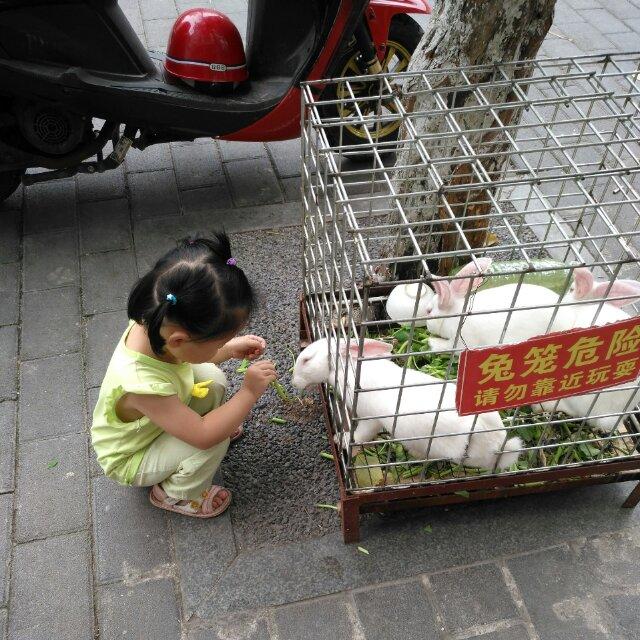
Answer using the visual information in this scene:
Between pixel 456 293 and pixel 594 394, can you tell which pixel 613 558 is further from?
pixel 456 293

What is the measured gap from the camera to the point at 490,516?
195 centimetres

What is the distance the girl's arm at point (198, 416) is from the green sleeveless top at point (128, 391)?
0.13ft

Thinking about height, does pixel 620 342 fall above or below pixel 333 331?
above

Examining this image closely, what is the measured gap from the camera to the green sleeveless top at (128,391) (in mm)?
1647

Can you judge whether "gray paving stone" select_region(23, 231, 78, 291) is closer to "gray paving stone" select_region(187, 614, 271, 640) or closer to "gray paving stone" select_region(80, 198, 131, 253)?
"gray paving stone" select_region(80, 198, 131, 253)

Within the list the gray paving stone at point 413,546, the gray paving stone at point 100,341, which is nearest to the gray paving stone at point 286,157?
the gray paving stone at point 100,341

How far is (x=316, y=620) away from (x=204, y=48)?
2.16 meters

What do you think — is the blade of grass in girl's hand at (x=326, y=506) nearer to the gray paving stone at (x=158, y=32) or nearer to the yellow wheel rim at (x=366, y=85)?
the yellow wheel rim at (x=366, y=85)

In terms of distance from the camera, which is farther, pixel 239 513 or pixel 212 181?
pixel 212 181

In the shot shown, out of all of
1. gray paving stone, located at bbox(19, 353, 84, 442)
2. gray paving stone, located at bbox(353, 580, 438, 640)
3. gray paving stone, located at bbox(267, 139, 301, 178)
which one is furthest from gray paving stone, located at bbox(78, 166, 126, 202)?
gray paving stone, located at bbox(353, 580, 438, 640)

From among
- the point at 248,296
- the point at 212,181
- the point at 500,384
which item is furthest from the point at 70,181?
the point at 500,384

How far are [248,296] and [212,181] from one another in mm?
1853

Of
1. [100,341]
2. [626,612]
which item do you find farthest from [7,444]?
[626,612]

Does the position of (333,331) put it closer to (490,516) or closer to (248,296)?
(248,296)
